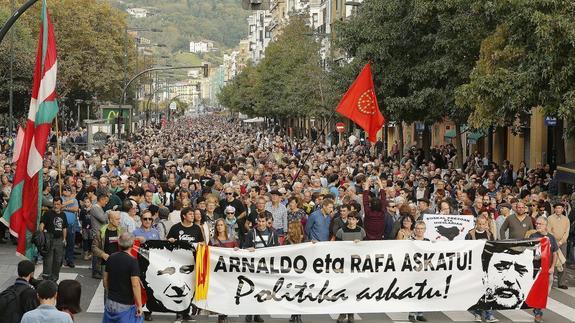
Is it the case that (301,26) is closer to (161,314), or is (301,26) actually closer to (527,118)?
(527,118)

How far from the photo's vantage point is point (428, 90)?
37875 mm

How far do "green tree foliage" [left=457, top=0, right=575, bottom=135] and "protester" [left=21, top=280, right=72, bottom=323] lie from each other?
657 inches

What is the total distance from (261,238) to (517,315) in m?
3.49

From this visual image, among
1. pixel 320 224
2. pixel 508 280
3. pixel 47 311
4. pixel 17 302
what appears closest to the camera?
pixel 47 311

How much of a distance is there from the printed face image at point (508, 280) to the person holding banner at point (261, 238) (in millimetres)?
2691

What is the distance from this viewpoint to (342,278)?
14.0 meters

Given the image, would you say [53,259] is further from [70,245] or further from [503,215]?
[503,215]

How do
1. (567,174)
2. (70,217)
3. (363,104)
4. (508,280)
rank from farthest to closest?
(567,174)
(363,104)
(70,217)
(508,280)

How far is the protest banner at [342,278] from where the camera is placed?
1385 centimetres

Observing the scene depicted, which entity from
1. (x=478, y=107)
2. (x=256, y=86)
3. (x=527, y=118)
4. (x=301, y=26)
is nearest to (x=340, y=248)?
(x=478, y=107)

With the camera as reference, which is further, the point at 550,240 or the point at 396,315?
the point at 550,240

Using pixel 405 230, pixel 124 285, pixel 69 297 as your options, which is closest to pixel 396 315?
pixel 405 230

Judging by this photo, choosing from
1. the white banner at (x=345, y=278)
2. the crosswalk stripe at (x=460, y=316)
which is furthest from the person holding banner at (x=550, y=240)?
the white banner at (x=345, y=278)

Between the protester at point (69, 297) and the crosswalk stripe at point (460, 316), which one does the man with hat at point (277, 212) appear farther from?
the protester at point (69, 297)
